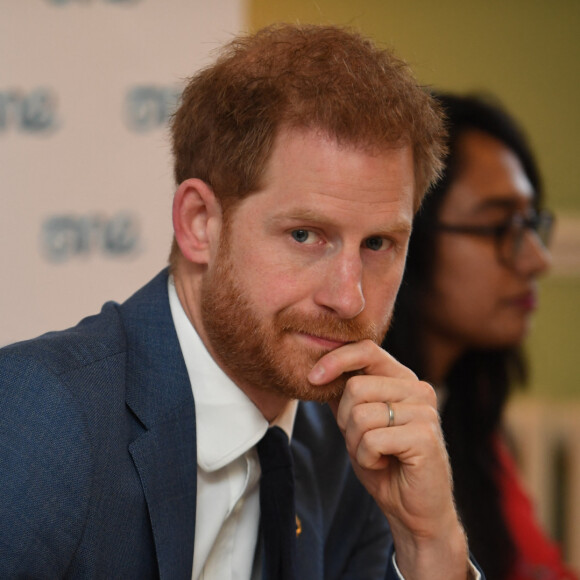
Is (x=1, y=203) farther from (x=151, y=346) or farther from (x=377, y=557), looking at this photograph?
(x=377, y=557)

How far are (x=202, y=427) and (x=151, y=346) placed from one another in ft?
0.43

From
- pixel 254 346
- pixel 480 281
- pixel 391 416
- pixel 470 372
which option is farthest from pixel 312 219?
pixel 470 372

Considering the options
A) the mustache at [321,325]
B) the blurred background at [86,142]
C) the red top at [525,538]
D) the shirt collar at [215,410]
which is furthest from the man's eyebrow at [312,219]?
the red top at [525,538]

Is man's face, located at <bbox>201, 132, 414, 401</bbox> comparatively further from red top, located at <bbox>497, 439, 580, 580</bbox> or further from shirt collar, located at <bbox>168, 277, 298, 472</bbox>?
red top, located at <bbox>497, 439, 580, 580</bbox>

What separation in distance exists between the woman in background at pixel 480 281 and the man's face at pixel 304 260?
900mm

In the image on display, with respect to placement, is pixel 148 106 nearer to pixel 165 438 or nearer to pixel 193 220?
pixel 193 220

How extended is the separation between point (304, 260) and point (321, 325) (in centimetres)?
9

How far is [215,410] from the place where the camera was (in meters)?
1.21

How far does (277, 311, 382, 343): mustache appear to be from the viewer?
45.2 inches

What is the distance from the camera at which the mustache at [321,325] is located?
1148 millimetres

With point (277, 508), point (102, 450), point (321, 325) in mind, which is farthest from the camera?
point (277, 508)

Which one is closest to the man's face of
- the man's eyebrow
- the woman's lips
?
the man's eyebrow

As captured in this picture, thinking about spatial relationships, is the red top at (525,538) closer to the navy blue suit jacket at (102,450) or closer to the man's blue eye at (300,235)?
the navy blue suit jacket at (102,450)

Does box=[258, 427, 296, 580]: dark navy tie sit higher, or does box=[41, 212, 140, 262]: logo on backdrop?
box=[41, 212, 140, 262]: logo on backdrop
